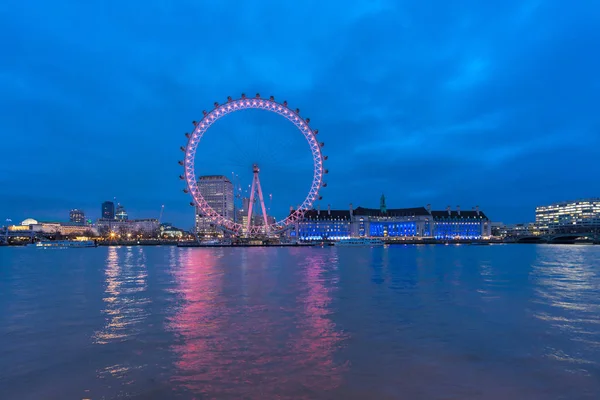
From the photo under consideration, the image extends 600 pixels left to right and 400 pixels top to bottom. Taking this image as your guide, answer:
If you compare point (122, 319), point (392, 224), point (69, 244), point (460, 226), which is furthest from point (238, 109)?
point (460, 226)

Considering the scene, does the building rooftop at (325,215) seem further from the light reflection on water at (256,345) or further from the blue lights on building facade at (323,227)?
the light reflection on water at (256,345)

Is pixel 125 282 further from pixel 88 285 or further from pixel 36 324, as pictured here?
pixel 36 324

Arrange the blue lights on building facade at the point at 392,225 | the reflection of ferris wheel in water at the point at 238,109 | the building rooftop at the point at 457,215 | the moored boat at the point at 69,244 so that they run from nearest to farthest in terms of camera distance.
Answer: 1. the reflection of ferris wheel in water at the point at 238,109
2. the moored boat at the point at 69,244
3. the blue lights on building facade at the point at 392,225
4. the building rooftop at the point at 457,215

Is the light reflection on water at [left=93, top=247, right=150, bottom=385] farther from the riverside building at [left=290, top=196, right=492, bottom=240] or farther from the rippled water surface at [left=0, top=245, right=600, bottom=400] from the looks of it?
the riverside building at [left=290, top=196, right=492, bottom=240]

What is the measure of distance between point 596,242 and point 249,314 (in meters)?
171

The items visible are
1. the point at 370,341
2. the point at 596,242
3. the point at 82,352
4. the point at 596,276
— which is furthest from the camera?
the point at 596,242

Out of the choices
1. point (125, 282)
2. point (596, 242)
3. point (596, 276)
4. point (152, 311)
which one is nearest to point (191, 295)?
point (152, 311)

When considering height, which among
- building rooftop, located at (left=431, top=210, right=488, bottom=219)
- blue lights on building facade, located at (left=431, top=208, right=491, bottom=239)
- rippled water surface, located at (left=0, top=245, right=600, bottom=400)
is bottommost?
rippled water surface, located at (left=0, top=245, right=600, bottom=400)

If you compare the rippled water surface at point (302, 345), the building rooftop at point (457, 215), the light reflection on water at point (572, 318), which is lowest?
the light reflection on water at point (572, 318)

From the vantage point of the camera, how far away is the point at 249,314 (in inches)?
690

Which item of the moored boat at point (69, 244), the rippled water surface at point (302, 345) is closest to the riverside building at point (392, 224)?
the moored boat at point (69, 244)

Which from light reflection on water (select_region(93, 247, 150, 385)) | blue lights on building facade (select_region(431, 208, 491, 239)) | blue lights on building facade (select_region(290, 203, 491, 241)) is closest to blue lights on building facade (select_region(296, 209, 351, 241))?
blue lights on building facade (select_region(290, 203, 491, 241))

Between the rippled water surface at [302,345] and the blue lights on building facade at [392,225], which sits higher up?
the blue lights on building facade at [392,225]

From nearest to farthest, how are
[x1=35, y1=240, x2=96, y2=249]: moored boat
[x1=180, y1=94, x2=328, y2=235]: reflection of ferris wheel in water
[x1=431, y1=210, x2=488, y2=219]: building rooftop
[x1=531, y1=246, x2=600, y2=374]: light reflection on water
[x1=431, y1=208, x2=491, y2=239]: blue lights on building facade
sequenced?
[x1=531, y1=246, x2=600, y2=374]: light reflection on water → [x1=180, y1=94, x2=328, y2=235]: reflection of ferris wheel in water → [x1=35, y1=240, x2=96, y2=249]: moored boat → [x1=431, y1=208, x2=491, y2=239]: blue lights on building facade → [x1=431, y1=210, x2=488, y2=219]: building rooftop
